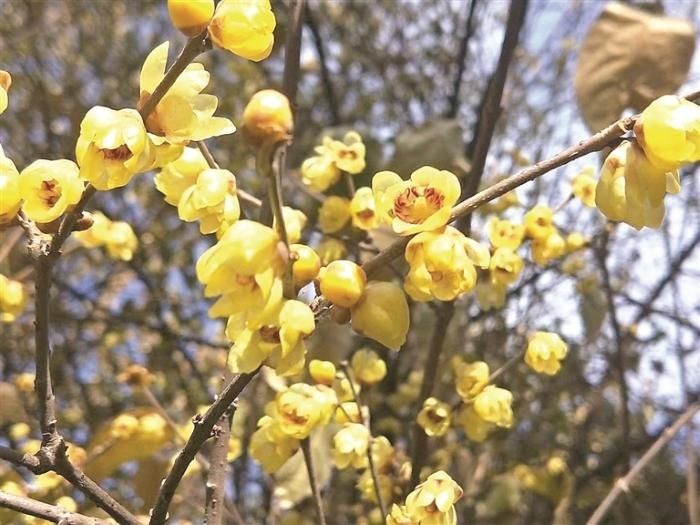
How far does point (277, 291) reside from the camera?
1.84 ft

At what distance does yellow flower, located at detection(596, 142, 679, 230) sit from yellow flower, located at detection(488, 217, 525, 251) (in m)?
0.42

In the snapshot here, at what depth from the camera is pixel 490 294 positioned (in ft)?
3.74

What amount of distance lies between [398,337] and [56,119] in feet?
8.99

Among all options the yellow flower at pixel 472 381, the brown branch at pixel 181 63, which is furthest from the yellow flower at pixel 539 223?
the brown branch at pixel 181 63

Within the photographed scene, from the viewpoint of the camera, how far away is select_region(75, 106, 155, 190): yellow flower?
62 cm

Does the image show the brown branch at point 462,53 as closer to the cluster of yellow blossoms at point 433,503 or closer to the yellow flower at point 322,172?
the yellow flower at point 322,172

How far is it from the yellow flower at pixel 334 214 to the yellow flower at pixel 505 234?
0.21 m

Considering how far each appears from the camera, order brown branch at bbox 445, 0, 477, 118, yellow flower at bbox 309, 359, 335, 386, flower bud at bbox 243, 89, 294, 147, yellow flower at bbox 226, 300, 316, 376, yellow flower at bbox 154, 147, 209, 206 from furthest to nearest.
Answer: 1. brown branch at bbox 445, 0, 477, 118
2. yellow flower at bbox 309, 359, 335, 386
3. yellow flower at bbox 154, 147, 209, 206
4. yellow flower at bbox 226, 300, 316, 376
5. flower bud at bbox 243, 89, 294, 147

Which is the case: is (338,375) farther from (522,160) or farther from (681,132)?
(522,160)

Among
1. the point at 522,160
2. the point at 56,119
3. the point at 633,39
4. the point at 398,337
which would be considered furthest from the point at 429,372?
the point at 56,119

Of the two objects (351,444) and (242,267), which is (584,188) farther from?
(242,267)

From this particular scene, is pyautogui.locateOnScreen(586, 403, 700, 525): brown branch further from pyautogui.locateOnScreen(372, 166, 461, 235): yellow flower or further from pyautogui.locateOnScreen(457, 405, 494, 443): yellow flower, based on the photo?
pyautogui.locateOnScreen(372, 166, 461, 235): yellow flower

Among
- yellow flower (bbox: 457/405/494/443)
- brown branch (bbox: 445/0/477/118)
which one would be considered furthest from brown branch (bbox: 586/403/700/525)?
brown branch (bbox: 445/0/477/118)

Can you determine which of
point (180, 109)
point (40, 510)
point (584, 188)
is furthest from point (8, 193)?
point (584, 188)
